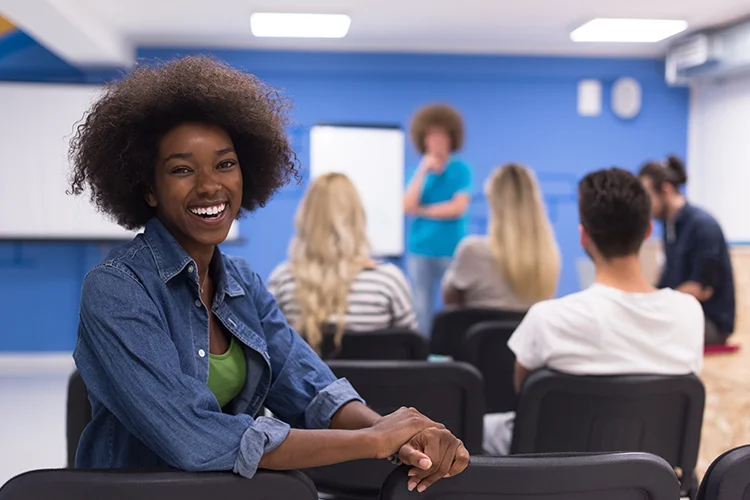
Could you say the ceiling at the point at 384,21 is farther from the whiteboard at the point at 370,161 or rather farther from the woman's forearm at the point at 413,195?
the woman's forearm at the point at 413,195

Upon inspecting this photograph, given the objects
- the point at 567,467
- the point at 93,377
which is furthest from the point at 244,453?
the point at 567,467

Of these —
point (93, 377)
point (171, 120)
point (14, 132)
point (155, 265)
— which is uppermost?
point (14, 132)

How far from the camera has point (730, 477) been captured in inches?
39.6

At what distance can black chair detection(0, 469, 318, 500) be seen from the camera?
911mm

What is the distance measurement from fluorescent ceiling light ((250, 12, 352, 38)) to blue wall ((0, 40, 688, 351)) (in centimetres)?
56

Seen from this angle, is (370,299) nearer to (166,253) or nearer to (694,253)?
(166,253)

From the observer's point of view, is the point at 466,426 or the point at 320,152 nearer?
the point at 466,426

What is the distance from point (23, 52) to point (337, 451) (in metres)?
5.71

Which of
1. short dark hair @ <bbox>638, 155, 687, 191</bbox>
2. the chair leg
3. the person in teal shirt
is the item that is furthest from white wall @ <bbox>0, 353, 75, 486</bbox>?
short dark hair @ <bbox>638, 155, 687, 191</bbox>

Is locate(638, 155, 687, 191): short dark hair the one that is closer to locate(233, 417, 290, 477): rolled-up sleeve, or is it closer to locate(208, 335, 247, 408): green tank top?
locate(208, 335, 247, 408): green tank top

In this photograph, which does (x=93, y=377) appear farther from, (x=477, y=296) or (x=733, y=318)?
(x=733, y=318)

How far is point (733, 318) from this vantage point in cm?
345

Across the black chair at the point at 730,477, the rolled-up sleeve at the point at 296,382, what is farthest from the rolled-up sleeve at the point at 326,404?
the black chair at the point at 730,477

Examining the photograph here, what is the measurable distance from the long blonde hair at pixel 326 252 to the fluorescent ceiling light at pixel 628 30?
3.34 m
